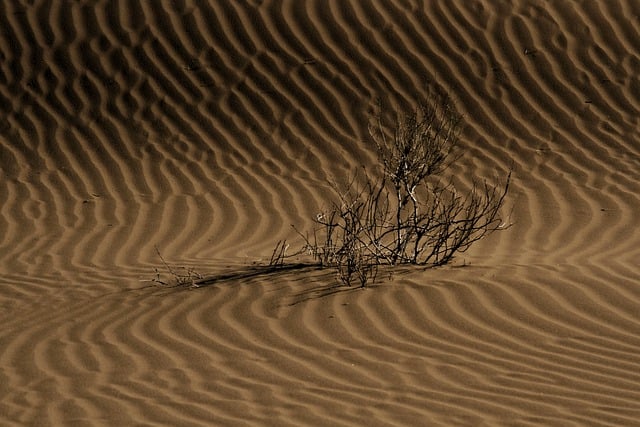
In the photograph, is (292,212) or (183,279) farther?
(292,212)

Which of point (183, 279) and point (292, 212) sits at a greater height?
point (292, 212)

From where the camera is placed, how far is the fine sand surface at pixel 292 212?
4938 mm

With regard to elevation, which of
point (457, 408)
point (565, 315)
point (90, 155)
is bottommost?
point (457, 408)

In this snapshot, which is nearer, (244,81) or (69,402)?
(69,402)

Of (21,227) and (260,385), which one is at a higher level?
(21,227)

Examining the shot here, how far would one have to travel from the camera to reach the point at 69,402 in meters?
4.79

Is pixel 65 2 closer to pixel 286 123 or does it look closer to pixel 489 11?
pixel 286 123

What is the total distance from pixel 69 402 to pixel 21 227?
447cm

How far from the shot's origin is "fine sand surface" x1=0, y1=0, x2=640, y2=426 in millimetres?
4938

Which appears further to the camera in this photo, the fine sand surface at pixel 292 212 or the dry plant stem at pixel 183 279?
the dry plant stem at pixel 183 279

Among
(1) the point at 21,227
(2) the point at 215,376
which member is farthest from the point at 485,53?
(2) the point at 215,376

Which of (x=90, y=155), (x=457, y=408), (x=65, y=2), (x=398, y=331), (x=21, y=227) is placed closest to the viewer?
(x=457, y=408)

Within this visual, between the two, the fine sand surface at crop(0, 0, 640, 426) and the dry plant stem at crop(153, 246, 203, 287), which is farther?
the dry plant stem at crop(153, 246, 203, 287)

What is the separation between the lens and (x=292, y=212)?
9.16 metres
